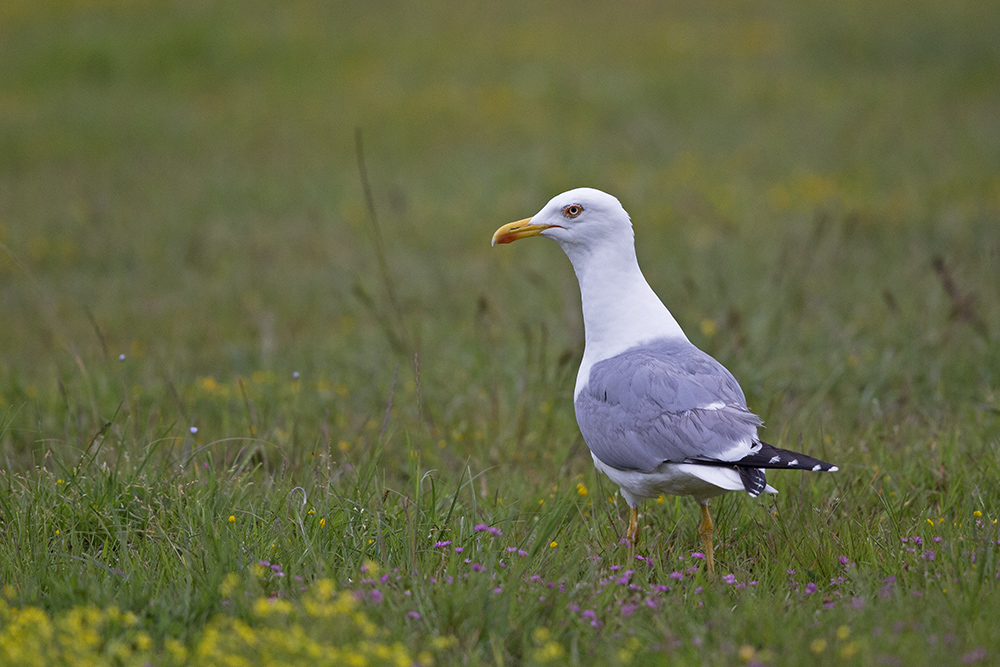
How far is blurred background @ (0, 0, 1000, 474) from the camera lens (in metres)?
4.61

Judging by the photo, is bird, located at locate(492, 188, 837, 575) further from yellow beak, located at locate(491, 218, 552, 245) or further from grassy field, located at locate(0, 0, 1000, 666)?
grassy field, located at locate(0, 0, 1000, 666)

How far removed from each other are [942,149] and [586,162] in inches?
134

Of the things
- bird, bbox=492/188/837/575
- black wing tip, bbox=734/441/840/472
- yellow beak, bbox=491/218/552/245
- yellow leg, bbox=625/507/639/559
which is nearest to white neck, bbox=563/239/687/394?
bird, bbox=492/188/837/575

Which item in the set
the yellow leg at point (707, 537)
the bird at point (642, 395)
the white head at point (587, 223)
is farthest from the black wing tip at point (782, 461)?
the white head at point (587, 223)

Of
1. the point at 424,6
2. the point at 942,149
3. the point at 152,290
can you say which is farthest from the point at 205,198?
the point at 424,6

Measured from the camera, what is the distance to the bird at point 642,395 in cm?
280

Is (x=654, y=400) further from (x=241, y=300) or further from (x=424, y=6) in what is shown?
(x=424, y=6)

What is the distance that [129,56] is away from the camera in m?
13.3

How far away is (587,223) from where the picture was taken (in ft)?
11.1

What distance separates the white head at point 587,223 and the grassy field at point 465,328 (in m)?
0.78

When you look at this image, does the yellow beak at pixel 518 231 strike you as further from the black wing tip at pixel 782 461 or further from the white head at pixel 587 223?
the black wing tip at pixel 782 461

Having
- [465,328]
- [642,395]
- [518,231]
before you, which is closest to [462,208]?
[465,328]

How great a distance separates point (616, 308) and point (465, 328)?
253cm

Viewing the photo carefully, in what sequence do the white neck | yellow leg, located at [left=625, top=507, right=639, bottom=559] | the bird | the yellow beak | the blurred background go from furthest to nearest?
the blurred background < the yellow beak < the white neck < yellow leg, located at [left=625, top=507, right=639, bottom=559] < the bird
